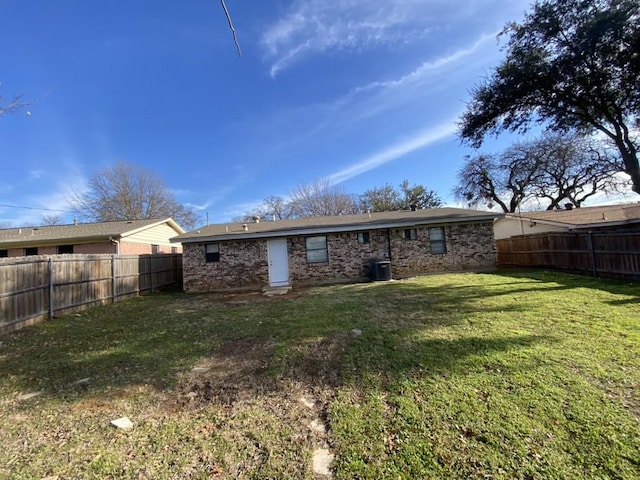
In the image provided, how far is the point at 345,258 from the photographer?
13086mm

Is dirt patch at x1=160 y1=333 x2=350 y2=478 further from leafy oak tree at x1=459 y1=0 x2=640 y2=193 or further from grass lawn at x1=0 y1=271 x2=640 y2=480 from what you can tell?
leafy oak tree at x1=459 y1=0 x2=640 y2=193

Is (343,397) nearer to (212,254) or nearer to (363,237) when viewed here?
(363,237)

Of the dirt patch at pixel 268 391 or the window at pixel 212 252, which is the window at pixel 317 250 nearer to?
the window at pixel 212 252

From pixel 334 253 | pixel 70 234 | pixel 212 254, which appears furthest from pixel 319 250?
pixel 70 234

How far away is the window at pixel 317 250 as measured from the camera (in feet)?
43.2

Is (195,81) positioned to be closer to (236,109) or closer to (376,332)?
(236,109)

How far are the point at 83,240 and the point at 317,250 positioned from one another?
1219 cm

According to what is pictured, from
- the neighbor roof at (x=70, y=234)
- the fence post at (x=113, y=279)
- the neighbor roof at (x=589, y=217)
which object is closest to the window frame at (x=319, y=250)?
the fence post at (x=113, y=279)

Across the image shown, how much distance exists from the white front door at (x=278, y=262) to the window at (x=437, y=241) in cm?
620

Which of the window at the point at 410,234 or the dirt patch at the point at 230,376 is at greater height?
the window at the point at 410,234

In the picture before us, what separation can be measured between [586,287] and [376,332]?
680 cm

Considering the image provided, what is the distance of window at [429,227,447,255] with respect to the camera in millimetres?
13274

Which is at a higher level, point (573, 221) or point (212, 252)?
point (573, 221)

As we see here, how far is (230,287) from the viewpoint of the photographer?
13.1 m
